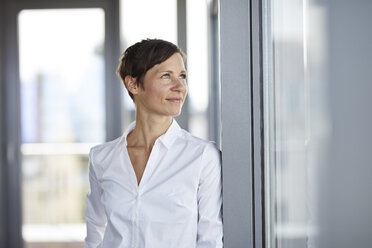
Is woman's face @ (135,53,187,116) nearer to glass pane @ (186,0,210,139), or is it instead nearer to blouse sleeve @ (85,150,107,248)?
blouse sleeve @ (85,150,107,248)

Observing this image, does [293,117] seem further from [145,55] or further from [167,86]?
[145,55]

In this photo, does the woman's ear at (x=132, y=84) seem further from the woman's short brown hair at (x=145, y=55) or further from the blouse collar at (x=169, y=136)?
the blouse collar at (x=169, y=136)

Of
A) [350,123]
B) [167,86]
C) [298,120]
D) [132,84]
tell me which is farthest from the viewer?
[132,84]

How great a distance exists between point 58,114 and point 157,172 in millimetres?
2970

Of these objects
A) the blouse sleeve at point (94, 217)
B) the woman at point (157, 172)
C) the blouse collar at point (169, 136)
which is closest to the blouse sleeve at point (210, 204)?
the woman at point (157, 172)

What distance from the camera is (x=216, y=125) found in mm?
4121

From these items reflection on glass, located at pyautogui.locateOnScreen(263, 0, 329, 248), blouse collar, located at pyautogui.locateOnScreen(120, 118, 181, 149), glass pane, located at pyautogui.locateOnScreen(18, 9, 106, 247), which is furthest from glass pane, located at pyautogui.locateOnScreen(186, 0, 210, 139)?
reflection on glass, located at pyautogui.locateOnScreen(263, 0, 329, 248)

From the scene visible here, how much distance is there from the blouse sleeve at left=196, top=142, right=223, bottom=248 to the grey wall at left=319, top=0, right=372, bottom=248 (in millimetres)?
576

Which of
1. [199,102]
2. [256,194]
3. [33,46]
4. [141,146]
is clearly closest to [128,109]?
[199,102]

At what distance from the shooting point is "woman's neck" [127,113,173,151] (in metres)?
1.52

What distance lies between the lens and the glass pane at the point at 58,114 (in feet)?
13.2

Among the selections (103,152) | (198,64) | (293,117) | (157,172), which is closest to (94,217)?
(103,152)

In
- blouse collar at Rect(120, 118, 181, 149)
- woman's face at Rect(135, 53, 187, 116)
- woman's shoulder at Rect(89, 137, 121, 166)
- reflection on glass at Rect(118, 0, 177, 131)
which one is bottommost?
woman's shoulder at Rect(89, 137, 121, 166)

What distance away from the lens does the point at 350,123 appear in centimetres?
69
